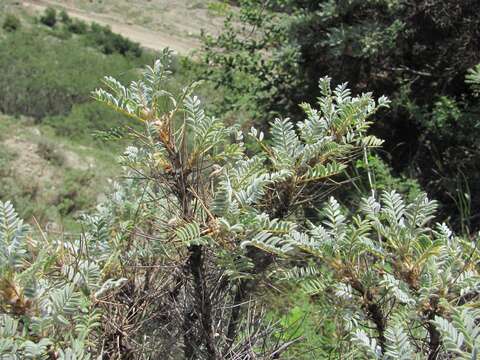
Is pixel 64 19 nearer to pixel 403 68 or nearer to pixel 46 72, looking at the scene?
pixel 46 72

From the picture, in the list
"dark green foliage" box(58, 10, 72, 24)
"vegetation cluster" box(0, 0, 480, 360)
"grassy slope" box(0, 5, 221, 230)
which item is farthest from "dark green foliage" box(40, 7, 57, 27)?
"vegetation cluster" box(0, 0, 480, 360)

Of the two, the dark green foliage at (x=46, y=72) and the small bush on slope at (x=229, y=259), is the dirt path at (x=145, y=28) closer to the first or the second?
the dark green foliage at (x=46, y=72)

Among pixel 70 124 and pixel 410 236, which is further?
pixel 70 124

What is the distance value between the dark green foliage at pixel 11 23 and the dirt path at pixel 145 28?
11.4ft

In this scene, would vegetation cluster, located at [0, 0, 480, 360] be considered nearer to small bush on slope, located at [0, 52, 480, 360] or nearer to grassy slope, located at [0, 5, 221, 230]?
small bush on slope, located at [0, 52, 480, 360]

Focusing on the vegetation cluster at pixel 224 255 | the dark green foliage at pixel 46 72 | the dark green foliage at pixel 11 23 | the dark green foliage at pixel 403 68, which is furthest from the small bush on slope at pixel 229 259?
the dark green foliage at pixel 11 23

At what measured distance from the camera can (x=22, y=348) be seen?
0.87 metres

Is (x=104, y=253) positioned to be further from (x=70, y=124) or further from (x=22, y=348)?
(x=70, y=124)

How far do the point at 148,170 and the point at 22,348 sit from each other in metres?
0.43

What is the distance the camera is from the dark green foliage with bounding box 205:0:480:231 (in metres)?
4.38

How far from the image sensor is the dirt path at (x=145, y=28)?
20016 mm

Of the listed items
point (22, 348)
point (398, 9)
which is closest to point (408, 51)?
point (398, 9)

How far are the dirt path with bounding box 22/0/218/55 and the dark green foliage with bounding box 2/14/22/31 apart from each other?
3480 mm

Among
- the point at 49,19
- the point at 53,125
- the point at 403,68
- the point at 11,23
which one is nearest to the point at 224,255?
the point at 403,68
